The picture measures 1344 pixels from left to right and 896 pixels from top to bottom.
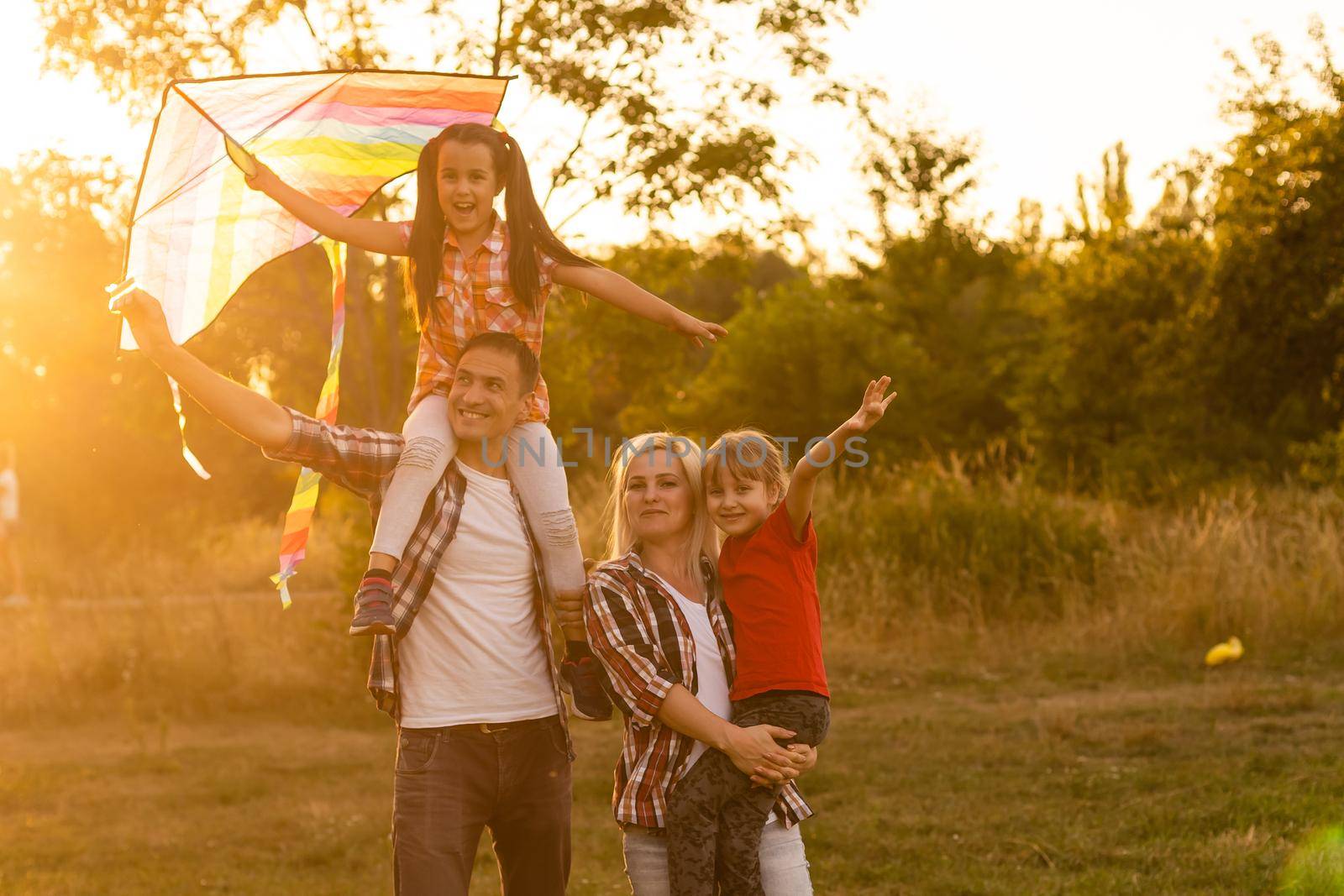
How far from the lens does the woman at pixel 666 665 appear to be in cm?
305

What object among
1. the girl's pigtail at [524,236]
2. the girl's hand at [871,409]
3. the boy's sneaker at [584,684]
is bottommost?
the boy's sneaker at [584,684]

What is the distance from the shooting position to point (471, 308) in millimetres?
3480

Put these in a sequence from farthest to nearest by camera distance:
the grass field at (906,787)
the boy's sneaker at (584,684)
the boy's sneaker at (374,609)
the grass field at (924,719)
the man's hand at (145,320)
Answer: the grass field at (924,719) → the grass field at (906,787) → the boy's sneaker at (584,684) → the boy's sneaker at (374,609) → the man's hand at (145,320)

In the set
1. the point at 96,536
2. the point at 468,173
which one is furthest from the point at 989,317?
the point at 468,173

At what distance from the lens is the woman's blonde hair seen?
335cm

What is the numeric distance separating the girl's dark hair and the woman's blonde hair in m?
0.48

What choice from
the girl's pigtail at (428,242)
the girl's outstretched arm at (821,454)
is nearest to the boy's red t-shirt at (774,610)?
the girl's outstretched arm at (821,454)

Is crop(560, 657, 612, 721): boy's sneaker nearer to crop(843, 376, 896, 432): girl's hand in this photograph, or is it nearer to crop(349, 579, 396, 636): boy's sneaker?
crop(349, 579, 396, 636): boy's sneaker

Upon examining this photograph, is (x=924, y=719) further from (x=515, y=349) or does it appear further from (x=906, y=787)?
(x=515, y=349)

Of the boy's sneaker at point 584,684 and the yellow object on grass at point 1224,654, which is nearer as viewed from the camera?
the boy's sneaker at point 584,684

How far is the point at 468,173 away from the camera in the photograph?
11.4ft

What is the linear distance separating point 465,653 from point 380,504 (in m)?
0.42

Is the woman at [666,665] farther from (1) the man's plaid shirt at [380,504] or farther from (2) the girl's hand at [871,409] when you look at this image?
(2) the girl's hand at [871,409]

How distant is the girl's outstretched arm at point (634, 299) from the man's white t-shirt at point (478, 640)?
595mm
